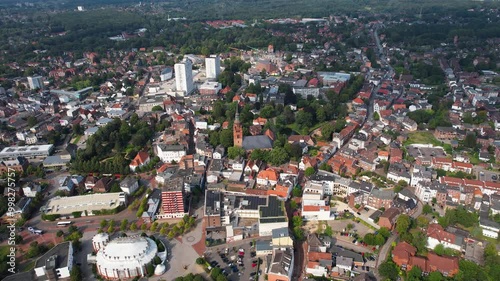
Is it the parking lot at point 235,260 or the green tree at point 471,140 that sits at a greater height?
the green tree at point 471,140

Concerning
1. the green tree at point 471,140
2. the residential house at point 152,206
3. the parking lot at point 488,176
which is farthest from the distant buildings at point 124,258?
the green tree at point 471,140

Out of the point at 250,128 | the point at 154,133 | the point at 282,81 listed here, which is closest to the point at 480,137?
the point at 250,128

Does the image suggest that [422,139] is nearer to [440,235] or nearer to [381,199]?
[381,199]

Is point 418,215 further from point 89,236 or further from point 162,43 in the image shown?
point 162,43

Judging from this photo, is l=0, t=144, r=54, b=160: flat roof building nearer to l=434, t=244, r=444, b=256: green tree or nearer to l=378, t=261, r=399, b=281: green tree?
l=378, t=261, r=399, b=281: green tree

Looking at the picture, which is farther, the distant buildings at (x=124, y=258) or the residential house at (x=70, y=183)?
the residential house at (x=70, y=183)

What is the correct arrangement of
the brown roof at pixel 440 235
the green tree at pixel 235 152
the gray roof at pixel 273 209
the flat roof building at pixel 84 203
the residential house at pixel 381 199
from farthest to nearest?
the green tree at pixel 235 152
the flat roof building at pixel 84 203
the residential house at pixel 381 199
the gray roof at pixel 273 209
the brown roof at pixel 440 235

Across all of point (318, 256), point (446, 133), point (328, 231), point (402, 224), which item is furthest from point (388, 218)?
point (446, 133)

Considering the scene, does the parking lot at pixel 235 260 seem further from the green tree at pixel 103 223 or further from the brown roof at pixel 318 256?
the green tree at pixel 103 223

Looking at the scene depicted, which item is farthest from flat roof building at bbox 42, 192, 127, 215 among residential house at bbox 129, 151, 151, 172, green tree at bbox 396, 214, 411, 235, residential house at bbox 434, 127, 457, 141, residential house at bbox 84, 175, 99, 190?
residential house at bbox 434, 127, 457, 141
